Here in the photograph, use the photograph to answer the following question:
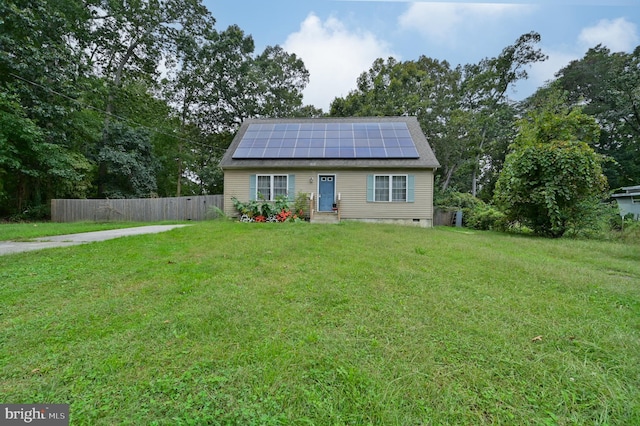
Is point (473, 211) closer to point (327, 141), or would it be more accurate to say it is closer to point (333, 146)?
point (333, 146)

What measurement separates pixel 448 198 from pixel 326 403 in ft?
54.5

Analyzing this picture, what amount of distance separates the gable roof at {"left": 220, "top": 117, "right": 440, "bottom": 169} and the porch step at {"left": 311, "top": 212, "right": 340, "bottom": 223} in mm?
2100

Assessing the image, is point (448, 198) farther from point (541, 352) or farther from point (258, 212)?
point (541, 352)

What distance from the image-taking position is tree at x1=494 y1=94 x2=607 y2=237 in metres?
7.87

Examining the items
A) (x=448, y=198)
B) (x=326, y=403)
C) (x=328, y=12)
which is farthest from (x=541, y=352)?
(x=448, y=198)

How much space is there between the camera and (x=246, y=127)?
1388cm

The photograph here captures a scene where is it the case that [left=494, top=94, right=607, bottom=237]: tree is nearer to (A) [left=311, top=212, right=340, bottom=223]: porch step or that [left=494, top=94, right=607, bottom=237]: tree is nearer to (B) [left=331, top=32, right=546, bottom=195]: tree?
(A) [left=311, top=212, right=340, bottom=223]: porch step

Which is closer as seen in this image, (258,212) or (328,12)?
(328,12)

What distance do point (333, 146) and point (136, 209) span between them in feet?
33.1

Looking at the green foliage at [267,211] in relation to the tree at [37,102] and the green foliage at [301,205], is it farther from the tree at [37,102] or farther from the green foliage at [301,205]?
the tree at [37,102]

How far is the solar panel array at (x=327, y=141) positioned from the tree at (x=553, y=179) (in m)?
3.76

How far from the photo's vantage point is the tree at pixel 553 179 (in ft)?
25.8

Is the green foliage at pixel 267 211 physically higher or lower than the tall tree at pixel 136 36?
lower

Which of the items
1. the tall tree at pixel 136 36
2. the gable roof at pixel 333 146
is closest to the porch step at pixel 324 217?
the gable roof at pixel 333 146
